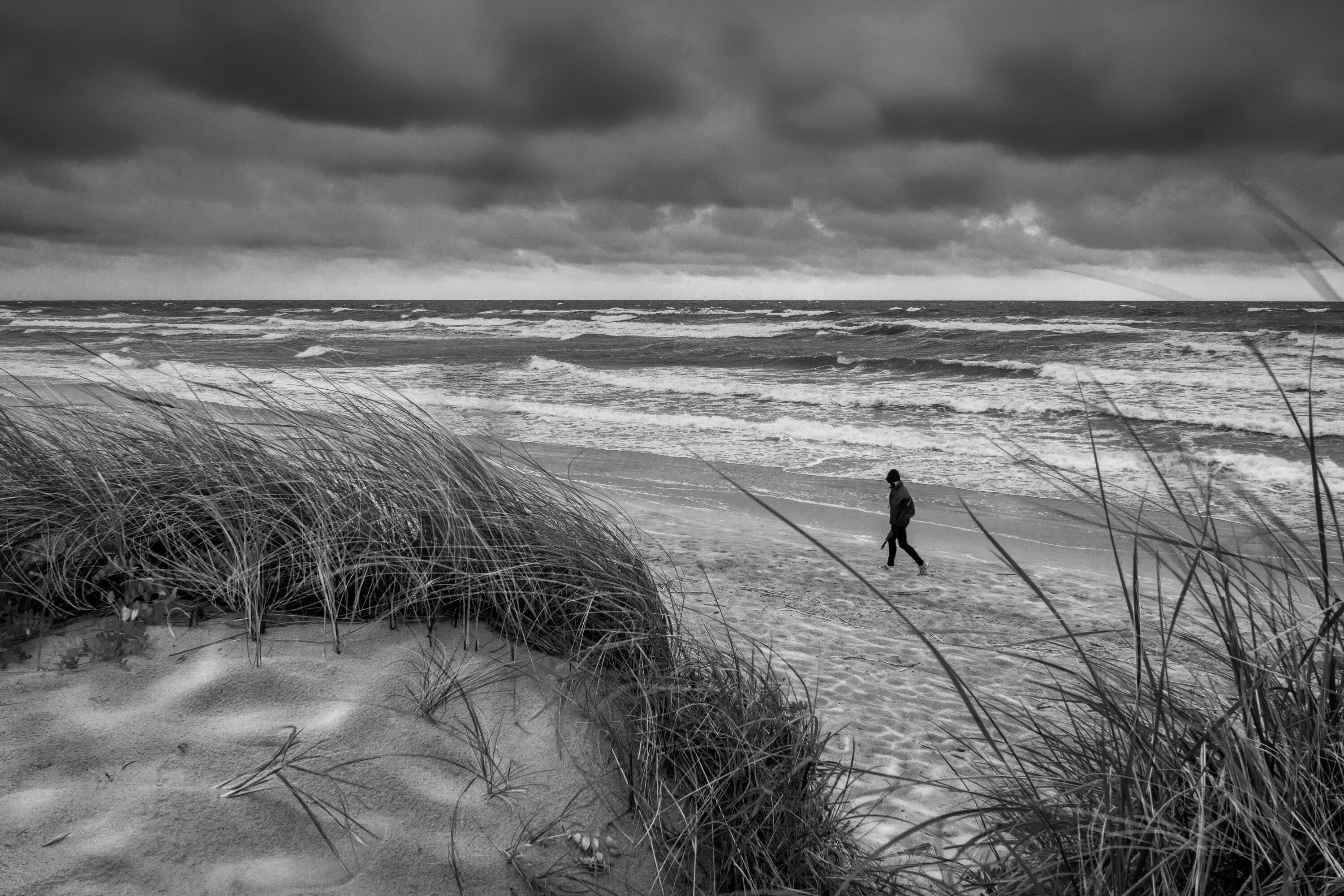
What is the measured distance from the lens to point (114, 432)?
3.36 meters

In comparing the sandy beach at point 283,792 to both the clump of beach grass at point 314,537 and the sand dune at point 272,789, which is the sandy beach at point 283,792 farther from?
the clump of beach grass at point 314,537

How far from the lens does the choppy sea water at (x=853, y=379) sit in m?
12.5

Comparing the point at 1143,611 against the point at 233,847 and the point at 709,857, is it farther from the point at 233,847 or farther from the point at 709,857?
the point at 233,847

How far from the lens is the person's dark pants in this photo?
7.89 meters

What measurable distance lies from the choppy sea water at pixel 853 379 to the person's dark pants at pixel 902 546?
205 centimetres

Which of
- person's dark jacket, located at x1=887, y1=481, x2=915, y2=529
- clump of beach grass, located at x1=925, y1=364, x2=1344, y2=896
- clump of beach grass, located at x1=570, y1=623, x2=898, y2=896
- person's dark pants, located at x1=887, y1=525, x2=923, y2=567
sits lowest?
person's dark pants, located at x1=887, y1=525, x2=923, y2=567

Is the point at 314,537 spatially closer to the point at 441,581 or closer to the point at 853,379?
the point at 441,581

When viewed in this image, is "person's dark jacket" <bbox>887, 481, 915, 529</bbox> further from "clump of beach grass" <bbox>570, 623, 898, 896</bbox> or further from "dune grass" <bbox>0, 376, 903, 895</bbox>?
"clump of beach grass" <bbox>570, 623, 898, 896</bbox>

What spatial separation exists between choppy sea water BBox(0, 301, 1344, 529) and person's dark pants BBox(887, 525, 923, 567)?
205cm

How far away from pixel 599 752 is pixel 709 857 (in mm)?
443

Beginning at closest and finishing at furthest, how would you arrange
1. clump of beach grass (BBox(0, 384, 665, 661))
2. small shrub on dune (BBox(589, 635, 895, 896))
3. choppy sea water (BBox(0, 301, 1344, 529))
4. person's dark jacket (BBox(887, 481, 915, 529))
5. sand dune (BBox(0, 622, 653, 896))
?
sand dune (BBox(0, 622, 653, 896)) < small shrub on dune (BBox(589, 635, 895, 896)) < clump of beach grass (BBox(0, 384, 665, 661)) < person's dark jacket (BBox(887, 481, 915, 529)) < choppy sea water (BBox(0, 301, 1344, 529))

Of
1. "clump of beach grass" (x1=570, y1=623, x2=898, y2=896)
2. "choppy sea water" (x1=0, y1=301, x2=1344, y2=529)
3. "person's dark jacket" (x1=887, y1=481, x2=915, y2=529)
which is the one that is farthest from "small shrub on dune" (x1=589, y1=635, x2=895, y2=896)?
"person's dark jacket" (x1=887, y1=481, x2=915, y2=529)

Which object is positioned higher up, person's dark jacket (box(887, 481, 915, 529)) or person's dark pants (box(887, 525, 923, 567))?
person's dark jacket (box(887, 481, 915, 529))

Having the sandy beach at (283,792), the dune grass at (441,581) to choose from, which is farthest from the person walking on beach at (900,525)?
the dune grass at (441,581)
